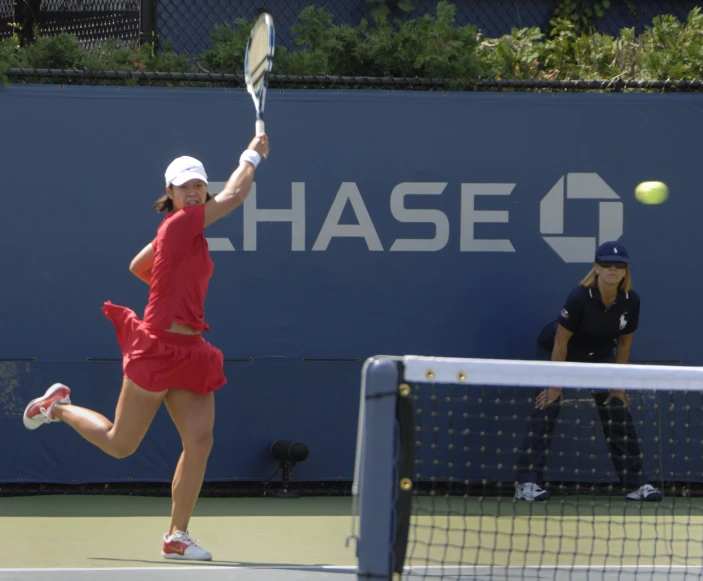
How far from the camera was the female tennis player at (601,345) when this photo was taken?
5.66m

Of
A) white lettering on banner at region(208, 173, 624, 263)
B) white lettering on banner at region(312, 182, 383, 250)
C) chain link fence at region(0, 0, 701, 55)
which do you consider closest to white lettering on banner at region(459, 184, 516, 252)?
white lettering on banner at region(208, 173, 624, 263)

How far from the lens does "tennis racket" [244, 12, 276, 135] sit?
4.64 m

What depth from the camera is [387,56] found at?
618 cm

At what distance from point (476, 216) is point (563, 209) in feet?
1.51

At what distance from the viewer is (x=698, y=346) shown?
19.9 ft

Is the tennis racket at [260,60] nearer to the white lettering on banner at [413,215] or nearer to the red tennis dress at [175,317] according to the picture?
the red tennis dress at [175,317]

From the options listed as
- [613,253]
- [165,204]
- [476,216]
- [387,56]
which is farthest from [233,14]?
[165,204]

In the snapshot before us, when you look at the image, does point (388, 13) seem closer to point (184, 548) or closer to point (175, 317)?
point (175, 317)

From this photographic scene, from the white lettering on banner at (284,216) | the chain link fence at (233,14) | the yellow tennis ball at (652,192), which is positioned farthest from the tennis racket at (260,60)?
the yellow tennis ball at (652,192)

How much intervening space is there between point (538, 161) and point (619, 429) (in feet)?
4.70

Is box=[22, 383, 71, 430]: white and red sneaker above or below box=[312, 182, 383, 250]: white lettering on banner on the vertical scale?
below

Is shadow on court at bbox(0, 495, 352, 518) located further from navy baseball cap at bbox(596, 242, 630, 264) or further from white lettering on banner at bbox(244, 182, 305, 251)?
navy baseball cap at bbox(596, 242, 630, 264)

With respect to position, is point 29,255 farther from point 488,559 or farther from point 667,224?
point 667,224

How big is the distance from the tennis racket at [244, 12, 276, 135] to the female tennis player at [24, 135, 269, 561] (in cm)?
39
